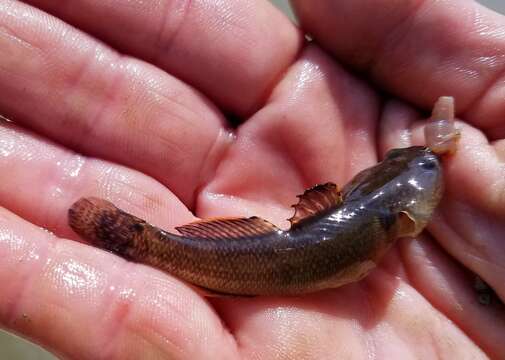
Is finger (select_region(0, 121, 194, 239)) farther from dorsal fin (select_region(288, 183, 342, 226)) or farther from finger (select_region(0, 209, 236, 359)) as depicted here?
dorsal fin (select_region(288, 183, 342, 226))

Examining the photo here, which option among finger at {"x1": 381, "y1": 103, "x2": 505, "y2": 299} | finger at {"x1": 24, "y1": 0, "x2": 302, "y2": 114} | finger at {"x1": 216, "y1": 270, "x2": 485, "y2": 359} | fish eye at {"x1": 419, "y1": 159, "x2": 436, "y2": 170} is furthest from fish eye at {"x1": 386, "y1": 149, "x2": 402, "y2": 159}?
finger at {"x1": 24, "y1": 0, "x2": 302, "y2": 114}

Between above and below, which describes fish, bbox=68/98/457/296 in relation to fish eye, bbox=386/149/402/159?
below

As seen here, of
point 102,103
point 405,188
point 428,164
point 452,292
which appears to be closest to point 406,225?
point 405,188

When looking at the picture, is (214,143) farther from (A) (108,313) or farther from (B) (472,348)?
(B) (472,348)

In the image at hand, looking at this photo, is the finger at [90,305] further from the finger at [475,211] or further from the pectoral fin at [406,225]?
the finger at [475,211]

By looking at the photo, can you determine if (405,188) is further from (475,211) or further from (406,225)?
(475,211)

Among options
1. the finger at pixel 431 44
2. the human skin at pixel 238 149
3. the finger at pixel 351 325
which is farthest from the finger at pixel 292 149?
the finger at pixel 351 325

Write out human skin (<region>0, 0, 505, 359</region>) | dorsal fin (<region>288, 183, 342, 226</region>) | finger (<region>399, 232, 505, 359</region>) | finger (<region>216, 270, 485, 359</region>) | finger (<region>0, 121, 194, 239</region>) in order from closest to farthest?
human skin (<region>0, 0, 505, 359</region>), finger (<region>216, 270, 485, 359</region>), finger (<region>0, 121, 194, 239</region>), dorsal fin (<region>288, 183, 342, 226</region>), finger (<region>399, 232, 505, 359</region>)
